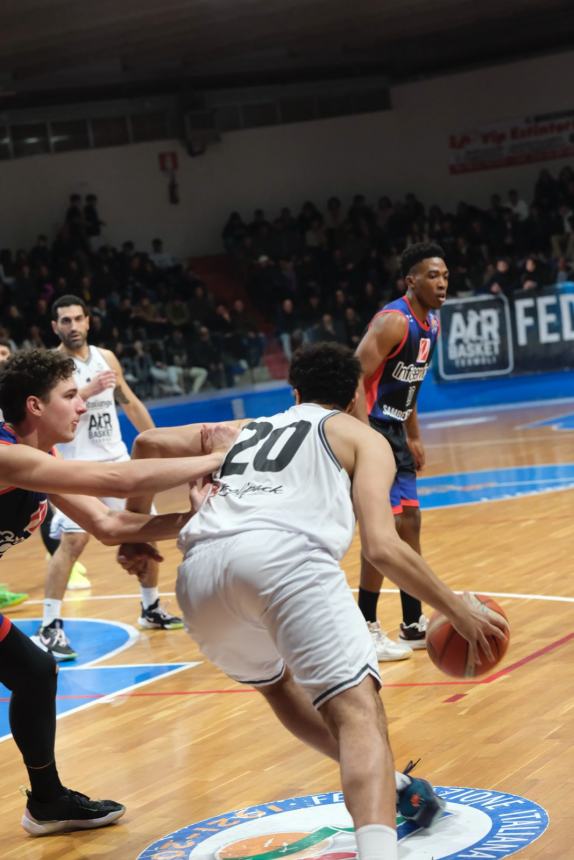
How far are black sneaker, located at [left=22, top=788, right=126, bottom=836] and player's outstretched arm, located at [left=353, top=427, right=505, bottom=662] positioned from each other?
5.49 ft

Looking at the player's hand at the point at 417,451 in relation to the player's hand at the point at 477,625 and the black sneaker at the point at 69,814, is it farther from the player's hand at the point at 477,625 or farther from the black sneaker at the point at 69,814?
the player's hand at the point at 477,625

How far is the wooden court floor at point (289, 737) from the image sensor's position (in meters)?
4.73

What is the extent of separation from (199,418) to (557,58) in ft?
41.9

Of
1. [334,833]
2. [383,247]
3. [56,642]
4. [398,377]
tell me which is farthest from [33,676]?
[383,247]

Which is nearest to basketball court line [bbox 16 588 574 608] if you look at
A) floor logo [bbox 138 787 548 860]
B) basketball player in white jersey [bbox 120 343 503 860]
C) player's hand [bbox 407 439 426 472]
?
player's hand [bbox 407 439 426 472]

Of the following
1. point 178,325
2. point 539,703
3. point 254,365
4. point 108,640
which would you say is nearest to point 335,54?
point 178,325

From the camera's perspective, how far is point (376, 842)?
3.36 m

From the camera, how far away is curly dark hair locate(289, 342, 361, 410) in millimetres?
4098

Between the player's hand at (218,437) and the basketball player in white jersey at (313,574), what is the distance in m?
0.12

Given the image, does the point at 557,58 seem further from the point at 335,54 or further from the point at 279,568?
the point at 279,568

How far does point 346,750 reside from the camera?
353cm

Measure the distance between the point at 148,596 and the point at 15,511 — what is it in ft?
12.0

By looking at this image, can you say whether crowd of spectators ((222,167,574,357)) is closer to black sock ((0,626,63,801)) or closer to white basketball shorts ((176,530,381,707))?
black sock ((0,626,63,801))

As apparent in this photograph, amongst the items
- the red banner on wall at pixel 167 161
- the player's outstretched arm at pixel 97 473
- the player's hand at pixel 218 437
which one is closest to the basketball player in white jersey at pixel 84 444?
the player's hand at pixel 218 437
